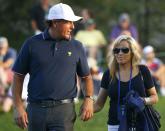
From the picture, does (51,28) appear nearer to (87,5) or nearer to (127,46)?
(127,46)

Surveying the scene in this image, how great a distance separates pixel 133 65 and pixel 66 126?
3.28ft

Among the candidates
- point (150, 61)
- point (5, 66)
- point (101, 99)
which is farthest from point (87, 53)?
point (101, 99)

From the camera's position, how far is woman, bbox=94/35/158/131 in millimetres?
7414

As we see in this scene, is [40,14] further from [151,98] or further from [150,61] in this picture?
[151,98]

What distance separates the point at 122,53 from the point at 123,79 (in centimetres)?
29

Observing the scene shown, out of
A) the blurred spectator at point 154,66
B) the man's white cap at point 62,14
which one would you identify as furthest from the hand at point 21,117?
the blurred spectator at point 154,66

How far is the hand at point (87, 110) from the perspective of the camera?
7.27 meters

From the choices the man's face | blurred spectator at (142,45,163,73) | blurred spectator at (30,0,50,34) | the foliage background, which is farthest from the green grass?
the foliage background

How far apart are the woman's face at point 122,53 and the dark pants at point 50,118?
31.8 inches

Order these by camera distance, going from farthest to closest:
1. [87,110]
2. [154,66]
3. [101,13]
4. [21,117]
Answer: [101,13]
[154,66]
[87,110]
[21,117]

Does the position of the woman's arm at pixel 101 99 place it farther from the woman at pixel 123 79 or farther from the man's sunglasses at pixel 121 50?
the man's sunglasses at pixel 121 50

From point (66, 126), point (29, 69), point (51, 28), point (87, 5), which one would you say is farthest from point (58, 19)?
point (87, 5)

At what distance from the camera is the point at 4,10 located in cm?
2836

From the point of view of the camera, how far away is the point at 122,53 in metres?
7.55
